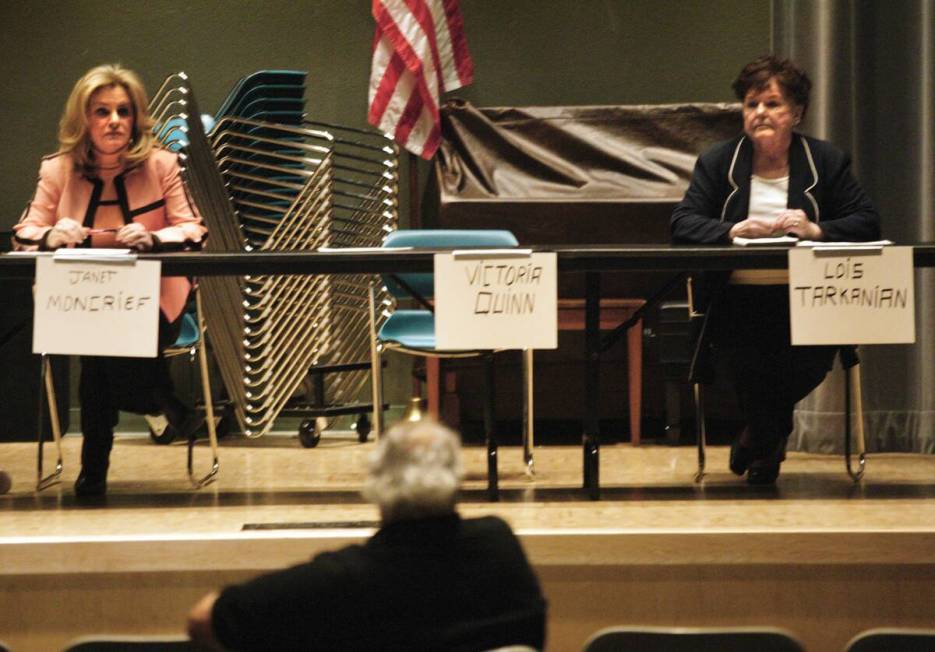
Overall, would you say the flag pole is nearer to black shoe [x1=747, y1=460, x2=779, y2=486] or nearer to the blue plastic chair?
the blue plastic chair

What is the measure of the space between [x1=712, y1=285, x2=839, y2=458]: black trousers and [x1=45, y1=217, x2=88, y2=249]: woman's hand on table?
2.00 m

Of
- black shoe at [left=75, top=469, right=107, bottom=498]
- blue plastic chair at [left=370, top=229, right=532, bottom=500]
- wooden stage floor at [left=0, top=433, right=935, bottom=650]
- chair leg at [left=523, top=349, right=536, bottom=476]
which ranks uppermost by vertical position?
blue plastic chair at [left=370, top=229, right=532, bottom=500]

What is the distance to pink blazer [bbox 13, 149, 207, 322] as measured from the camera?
157 inches

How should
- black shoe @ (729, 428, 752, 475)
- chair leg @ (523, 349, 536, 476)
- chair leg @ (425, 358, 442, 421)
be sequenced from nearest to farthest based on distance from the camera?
black shoe @ (729, 428, 752, 475) < chair leg @ (523, 349, 536, 476) < chair leg @ (425, 358, 442, 421)

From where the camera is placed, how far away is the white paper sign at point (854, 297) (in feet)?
11.5

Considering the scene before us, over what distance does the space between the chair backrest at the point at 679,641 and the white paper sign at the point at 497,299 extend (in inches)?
67.6

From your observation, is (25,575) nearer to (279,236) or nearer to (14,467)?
(14,467)

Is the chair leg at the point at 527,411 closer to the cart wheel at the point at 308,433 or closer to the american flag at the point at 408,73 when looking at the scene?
the cart wheel at the point at 308,433

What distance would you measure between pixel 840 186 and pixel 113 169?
7.76 feet

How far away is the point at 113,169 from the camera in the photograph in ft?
13.1

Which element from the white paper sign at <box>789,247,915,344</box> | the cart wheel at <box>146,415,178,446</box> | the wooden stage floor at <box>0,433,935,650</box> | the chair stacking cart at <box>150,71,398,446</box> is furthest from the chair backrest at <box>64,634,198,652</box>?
the cart wheel at <box>146,415,178,446</box>

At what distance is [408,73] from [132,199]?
2525 millimetres

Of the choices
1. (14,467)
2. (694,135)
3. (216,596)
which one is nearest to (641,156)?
(694,135)

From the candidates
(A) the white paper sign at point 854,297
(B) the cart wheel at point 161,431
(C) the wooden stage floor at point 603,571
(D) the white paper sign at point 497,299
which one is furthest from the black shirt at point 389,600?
(B) the cart wheel at point 161,431
